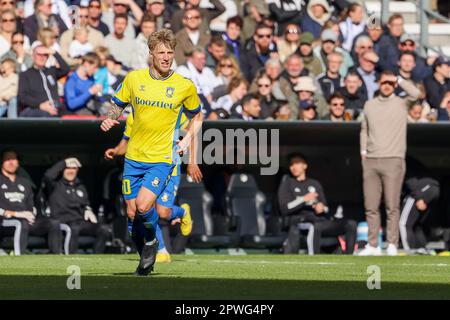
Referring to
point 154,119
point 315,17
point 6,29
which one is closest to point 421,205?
point 315,17

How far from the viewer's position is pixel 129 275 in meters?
12.4

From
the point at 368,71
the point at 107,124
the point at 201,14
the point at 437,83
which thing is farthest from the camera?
the point at 201,14

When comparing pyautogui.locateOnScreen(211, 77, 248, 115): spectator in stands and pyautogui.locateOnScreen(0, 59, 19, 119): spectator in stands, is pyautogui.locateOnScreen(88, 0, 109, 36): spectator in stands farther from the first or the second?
pyautogui.locateOnScreen(211, 77, 248, 115): spectator in stands

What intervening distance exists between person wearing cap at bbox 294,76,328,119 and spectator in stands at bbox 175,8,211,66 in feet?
5.45

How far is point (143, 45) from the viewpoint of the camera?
20.0m

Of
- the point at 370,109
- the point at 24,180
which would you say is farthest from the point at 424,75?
the point at 24,180

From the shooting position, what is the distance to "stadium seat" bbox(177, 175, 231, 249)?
63.7 feet

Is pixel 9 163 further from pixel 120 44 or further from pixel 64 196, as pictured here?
pixel 120 44

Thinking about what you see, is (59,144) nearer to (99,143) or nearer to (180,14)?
(99,143)

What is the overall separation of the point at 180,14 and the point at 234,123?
9.09 feet

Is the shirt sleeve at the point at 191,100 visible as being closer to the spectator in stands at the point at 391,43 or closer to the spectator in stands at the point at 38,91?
the spectator in stands at the point at 38,91

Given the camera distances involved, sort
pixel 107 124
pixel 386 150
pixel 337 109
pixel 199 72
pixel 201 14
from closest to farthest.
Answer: pixel 107 124, pixel 386 150, pixel 337 109, pixel 199 72, pixel 201 14

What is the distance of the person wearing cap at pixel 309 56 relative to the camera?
21.0 metres

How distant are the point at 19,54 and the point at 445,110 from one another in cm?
620
